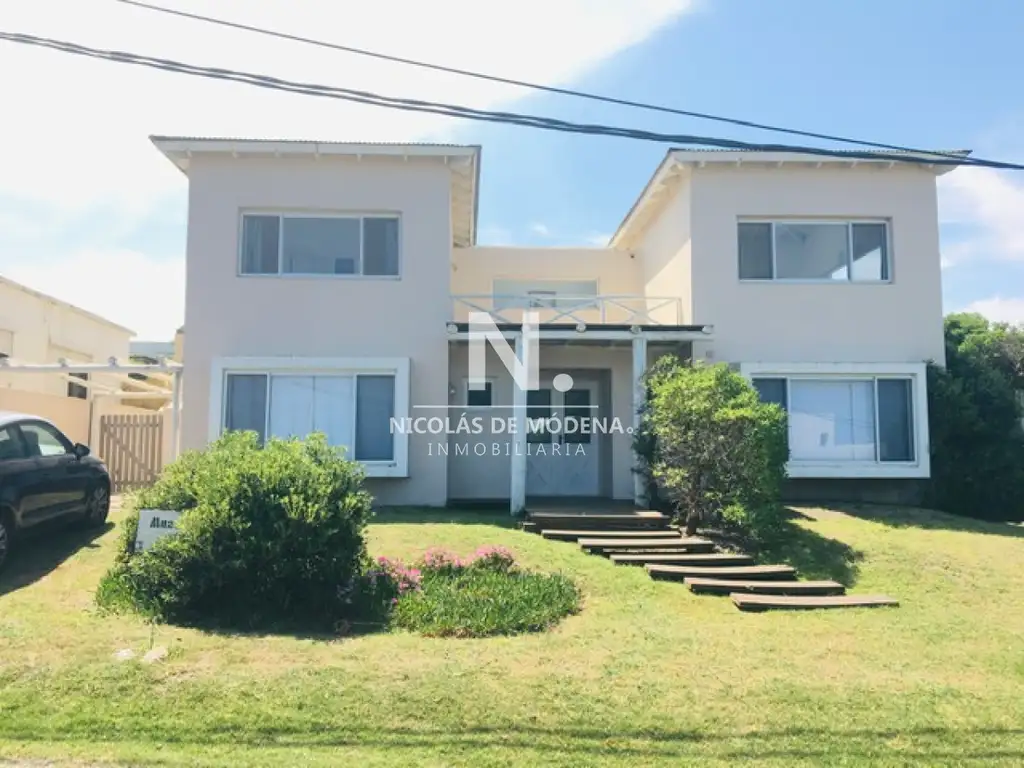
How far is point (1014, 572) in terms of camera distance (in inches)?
372

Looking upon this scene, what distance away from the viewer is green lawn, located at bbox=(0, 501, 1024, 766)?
457cm

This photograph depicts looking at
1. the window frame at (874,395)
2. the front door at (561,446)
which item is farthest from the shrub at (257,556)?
the window frame at (874,395)

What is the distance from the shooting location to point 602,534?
10.8 meters

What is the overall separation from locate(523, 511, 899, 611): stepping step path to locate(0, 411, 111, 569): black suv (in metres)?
5.89

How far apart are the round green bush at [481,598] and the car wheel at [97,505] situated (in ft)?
14.8

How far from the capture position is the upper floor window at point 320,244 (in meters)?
13.5

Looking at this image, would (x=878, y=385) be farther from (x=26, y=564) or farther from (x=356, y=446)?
(x=26, y=564)

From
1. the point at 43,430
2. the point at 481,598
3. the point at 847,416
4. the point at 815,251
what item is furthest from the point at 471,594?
the point at 815,251

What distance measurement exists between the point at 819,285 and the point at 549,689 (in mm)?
10576

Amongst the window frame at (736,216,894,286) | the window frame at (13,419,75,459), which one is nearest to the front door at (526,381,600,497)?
the window frame at (736,216,894,286)

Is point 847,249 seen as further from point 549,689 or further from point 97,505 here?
point 97,505

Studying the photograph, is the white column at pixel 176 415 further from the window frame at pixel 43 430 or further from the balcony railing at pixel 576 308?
the balcony railing at pixel 576 308

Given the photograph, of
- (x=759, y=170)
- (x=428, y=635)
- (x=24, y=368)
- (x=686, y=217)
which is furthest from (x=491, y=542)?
(x=24, y=368)

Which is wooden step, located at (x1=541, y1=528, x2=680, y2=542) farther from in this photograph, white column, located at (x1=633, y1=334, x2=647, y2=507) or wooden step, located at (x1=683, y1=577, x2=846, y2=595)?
wooden step, located at (x1=683, y1=577, x2=846, y2=595)
